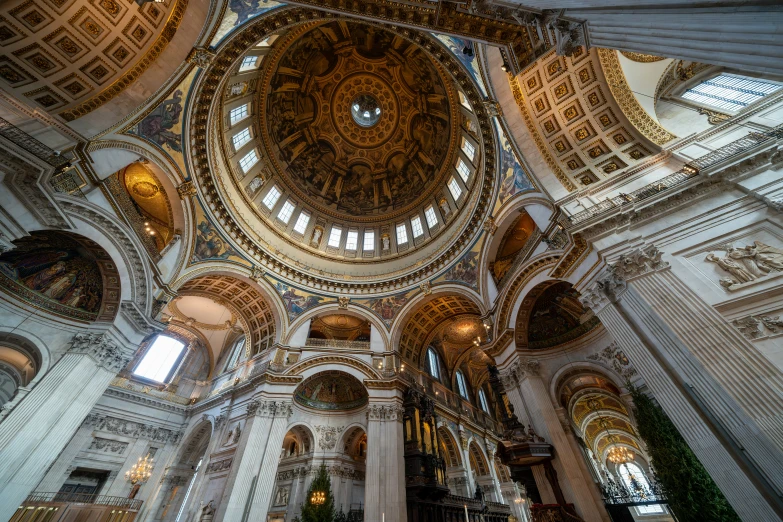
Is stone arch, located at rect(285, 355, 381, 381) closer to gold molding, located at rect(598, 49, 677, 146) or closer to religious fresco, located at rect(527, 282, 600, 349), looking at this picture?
religious fresco, located at rect(527, 282, 600, 349)

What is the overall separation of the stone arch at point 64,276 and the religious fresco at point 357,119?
12330 millimetres

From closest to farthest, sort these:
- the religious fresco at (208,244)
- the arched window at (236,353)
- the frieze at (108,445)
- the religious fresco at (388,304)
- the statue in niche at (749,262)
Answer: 1. the statue in niche at (749,262)
2. the religious fresco at (208,244)
3. the frieze at (108,445)
4. the religious fresco at (388,304)
5. the arched window at (236,353)

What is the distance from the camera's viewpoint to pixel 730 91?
1114 centimetres

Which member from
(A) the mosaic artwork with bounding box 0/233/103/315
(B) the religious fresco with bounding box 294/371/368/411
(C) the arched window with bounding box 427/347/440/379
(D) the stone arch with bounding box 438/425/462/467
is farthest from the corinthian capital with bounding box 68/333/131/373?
(C) the arched window with bounding box 427/347/440/379

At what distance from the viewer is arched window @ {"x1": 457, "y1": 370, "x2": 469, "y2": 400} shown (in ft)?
82.6

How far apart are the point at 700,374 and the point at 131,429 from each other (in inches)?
1035

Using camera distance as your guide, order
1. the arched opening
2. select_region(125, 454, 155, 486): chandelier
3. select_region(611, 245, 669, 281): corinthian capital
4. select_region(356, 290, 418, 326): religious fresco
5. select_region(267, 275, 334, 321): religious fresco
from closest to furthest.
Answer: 1. select_region(611, 245, 669, 281): corinthian capital
2. the arched opening
3. select_region(125, 454, 155, 486): chandelier
4. select_region(267, 275, 334, 321): religious fresco
5. select_region(356, 290, 418, 326): religious fresco

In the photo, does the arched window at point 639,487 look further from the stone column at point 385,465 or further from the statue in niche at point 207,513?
the statue in niche at point 207,513

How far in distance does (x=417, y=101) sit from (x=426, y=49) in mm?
10642

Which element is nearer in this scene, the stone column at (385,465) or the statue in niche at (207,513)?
the stone column at (385,465)

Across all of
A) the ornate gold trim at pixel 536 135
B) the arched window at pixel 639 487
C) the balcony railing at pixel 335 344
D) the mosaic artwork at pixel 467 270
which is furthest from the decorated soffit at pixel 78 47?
the arched window at pixel 639 487

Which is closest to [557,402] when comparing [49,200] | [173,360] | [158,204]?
[49,200]

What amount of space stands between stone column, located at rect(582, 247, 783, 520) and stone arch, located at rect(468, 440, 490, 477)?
1693 cm

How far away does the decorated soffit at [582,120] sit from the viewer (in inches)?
438
